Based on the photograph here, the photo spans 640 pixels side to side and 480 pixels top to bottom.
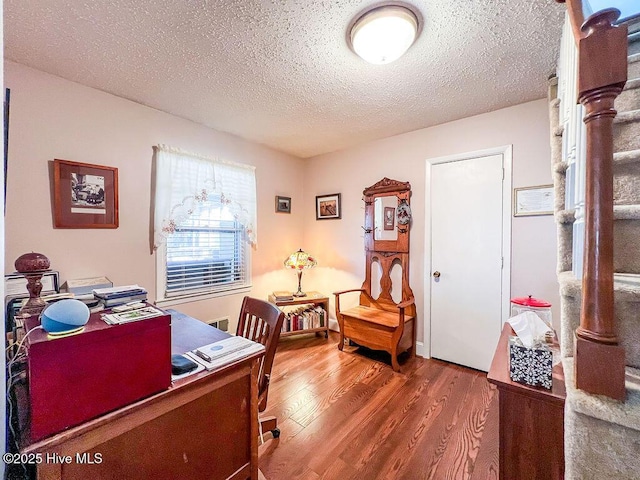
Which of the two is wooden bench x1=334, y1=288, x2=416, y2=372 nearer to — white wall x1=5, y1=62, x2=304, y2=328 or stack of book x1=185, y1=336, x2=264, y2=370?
white wall x1=5, y1=62, x2=304, y2=328

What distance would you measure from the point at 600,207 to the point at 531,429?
83 cm

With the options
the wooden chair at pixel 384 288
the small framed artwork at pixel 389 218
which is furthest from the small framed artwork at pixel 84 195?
the small framed artwork at pixel 389 218

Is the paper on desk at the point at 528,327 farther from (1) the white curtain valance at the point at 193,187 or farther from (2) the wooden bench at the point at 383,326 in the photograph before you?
(1) the white curtain valance at the point at 193,187

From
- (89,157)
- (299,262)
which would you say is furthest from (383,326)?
(89,157)

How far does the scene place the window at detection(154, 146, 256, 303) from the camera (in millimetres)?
2469

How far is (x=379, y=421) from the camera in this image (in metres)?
1.85

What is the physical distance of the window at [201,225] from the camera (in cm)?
247

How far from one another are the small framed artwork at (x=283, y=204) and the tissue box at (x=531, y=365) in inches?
114

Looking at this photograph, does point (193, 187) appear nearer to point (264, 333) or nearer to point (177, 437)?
point (264, 333)

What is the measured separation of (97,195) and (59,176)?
243 millimetres

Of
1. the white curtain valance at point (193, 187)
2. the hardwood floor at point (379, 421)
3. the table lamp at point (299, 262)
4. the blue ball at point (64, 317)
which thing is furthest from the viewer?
the table lamp at point (299, 262)

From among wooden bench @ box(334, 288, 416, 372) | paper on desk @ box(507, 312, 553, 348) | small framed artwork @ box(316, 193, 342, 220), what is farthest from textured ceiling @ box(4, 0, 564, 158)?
wooden bench @ box(334, 288, 416, 372)

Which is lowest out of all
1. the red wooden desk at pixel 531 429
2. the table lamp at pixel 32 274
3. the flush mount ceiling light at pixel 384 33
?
the red wooden desk at pixel 531 429

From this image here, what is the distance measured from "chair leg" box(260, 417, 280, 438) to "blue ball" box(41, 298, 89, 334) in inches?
51.2
